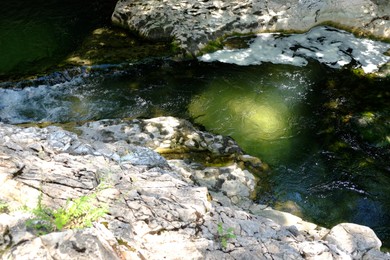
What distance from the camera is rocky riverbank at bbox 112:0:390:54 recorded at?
9.16m

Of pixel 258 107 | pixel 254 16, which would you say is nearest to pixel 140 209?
pixel 258 107

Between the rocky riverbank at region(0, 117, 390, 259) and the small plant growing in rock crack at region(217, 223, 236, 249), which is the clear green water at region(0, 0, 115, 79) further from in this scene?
the small plant growing in rock crack at region(217, 223, 236, 249)

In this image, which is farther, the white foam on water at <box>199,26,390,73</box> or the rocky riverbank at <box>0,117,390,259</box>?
the white foam on water at <box>199,26,390,73</box>

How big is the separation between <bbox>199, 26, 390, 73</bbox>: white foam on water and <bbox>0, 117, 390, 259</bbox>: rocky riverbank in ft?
12.3

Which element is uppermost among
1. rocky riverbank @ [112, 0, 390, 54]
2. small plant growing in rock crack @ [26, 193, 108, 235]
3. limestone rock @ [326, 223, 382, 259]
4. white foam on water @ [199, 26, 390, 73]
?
rocky riverbank @ [112, 0, 390, 54]

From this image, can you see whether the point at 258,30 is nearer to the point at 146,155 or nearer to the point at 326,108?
the point at 326,108

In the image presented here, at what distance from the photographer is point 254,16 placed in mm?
9375

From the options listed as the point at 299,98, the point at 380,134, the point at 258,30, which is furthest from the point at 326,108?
the point at 258,30

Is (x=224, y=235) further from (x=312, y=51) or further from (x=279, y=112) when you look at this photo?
(x=312, y=51)

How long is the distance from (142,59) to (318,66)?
4.01m

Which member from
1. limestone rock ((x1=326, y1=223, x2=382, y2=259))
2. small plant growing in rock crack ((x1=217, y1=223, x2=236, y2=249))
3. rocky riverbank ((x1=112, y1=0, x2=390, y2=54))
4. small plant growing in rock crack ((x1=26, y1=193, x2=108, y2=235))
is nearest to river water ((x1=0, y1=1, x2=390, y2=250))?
limestone rock ((x1=326, y1=223, x2=382, y2=259))

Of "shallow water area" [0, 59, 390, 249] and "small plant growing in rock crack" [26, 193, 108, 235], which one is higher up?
"small plant growing in rock crack" [26, 193, 108, 235]

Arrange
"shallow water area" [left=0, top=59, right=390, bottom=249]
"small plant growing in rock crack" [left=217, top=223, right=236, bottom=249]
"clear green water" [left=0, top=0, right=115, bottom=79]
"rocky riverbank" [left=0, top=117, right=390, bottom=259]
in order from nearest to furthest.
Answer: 1. "rocky riverbank" [left=0, top=117, right=390, bottom=259]
2. "small plant growing in rock crack" [left=217, top=223, right=236, bottom=249]
3. "shallow water area" [left=0, top=59, right=390, bottom=249]
4. "clear green water" [left=0, top=0, right=115, bottom=79]

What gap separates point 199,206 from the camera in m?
4.14
